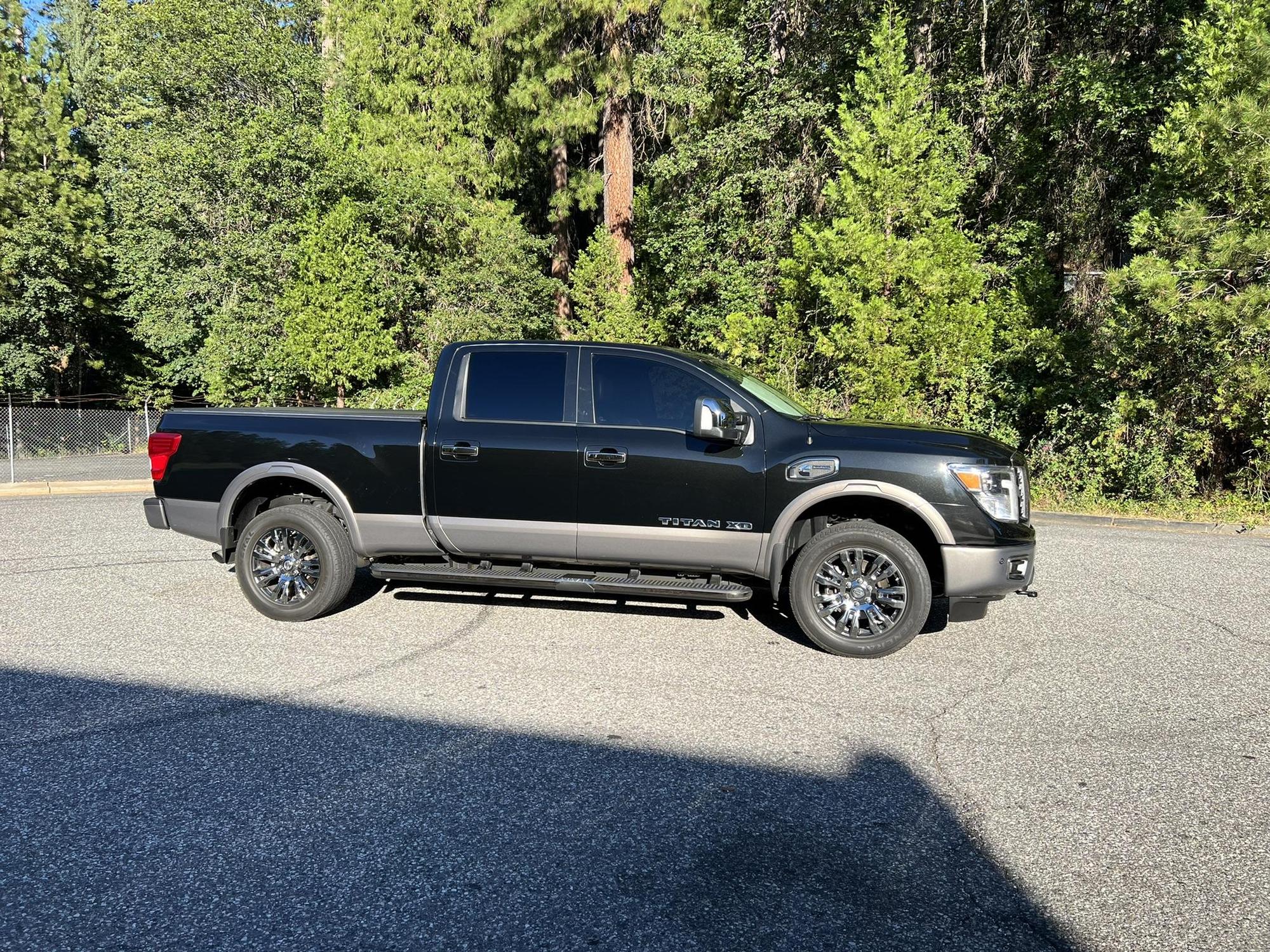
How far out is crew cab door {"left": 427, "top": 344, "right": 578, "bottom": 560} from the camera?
6.27 metres

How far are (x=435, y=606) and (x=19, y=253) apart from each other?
72.2 ft

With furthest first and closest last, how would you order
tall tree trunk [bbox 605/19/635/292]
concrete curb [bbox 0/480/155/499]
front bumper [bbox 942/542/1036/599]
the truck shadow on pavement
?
tall tree trunk [bbox 605/19/635/292] → concrete curb [bbox 0/480/155/499] → front bumper [bbox 942/542/1036/599] → the truck shadow on pavement

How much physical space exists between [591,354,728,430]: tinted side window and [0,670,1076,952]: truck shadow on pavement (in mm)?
2472

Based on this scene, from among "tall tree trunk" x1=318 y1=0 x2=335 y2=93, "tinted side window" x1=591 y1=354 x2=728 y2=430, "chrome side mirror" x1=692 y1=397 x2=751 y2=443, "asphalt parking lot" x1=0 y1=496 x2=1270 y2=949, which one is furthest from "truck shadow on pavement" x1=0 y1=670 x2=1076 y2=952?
"tall tree trunk" x1=318 y1=0 x2=335 y2=93

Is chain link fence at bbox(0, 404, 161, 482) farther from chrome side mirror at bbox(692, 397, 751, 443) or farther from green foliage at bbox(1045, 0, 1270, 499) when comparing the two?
green foliage at bbox(1045, 0, 1270, 499)

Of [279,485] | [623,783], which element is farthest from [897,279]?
[623,783]

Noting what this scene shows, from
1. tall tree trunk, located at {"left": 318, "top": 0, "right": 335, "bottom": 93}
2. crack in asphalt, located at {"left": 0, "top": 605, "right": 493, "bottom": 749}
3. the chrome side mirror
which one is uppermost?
tall tree trunk, located at {"left": 318, "top": 0, "right": 335, "bottom": 93}

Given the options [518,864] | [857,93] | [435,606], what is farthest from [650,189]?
[518,864]

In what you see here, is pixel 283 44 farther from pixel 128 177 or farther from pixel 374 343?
pixel 374 343

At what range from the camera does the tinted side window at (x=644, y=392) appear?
6.23 metres

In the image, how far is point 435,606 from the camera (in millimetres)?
7098

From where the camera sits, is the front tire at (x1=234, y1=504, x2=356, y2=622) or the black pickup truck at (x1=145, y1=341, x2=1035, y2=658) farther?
the front tire at (x1=234, y1=504, x2=356, y2=622)

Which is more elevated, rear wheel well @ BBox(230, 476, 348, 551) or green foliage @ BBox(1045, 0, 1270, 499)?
green foliage @ BBox(1045, 0, 1270, 499)

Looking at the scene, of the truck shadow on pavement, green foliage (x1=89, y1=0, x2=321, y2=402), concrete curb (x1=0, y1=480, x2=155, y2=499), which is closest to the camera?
the truck shadow on pavement
